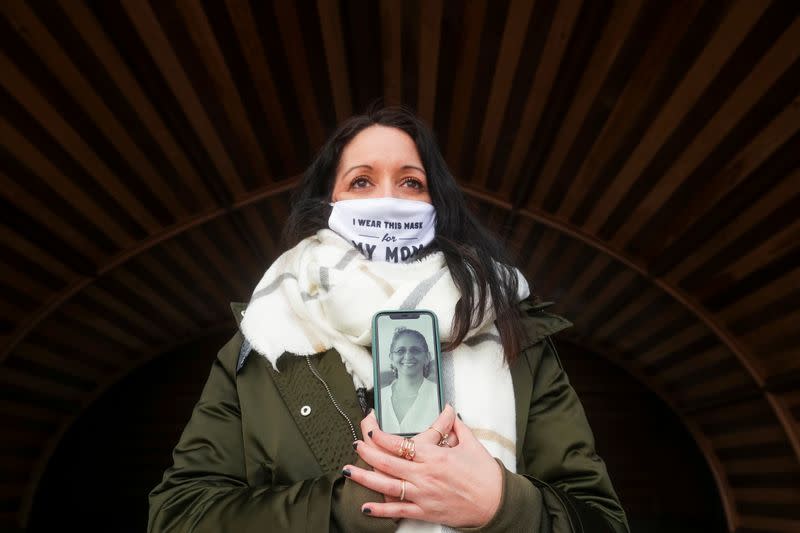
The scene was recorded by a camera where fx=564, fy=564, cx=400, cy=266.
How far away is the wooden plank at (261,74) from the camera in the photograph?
3395 mm

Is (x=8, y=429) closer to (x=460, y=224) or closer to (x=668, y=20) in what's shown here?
(x=460, y=224)

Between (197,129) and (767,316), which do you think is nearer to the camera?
(197,129)

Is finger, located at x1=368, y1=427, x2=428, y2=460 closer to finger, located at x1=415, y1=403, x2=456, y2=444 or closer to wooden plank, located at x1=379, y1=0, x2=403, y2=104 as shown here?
finger, located at x1=415, y1=403, x2=456, y2=444

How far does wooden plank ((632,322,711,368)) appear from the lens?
17.9 ft

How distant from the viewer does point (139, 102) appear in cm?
378

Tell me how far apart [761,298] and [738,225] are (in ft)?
2.68

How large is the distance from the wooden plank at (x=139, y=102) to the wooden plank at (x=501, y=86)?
2.30 meters

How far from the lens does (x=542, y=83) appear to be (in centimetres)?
376

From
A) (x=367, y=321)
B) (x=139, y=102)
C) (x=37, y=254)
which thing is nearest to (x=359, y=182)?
(x=367, y=321)

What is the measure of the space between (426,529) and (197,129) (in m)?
3.83

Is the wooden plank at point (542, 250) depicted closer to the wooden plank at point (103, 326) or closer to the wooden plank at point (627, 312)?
the wooden plank at point (627, 312)

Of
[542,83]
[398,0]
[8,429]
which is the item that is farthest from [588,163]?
[8,429]

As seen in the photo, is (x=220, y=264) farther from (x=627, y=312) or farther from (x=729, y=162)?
(x=729, y=162)

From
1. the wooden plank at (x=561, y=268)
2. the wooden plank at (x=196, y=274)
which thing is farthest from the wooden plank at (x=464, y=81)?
the wooden plank at (x=196, y=274)
